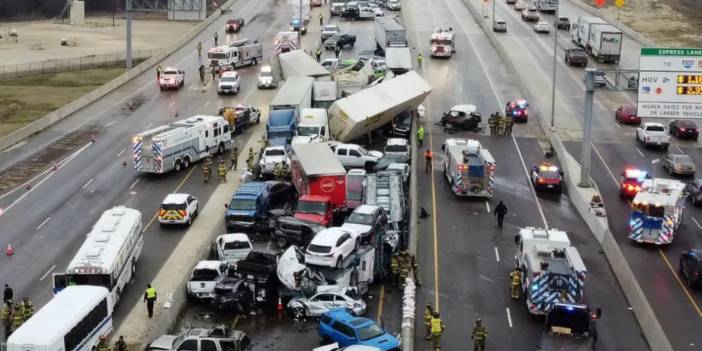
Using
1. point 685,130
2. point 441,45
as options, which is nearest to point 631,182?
point 685,130

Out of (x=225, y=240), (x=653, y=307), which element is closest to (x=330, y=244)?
(x=225, y=240)

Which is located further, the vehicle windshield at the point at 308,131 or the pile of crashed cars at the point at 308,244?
the vehicle windshield at the point at 308,131

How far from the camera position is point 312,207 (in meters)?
48.5

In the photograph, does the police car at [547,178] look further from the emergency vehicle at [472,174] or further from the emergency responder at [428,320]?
the emergency responder at [428,320]

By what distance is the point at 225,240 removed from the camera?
4488cm

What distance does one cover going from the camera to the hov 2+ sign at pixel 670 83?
50688 mm

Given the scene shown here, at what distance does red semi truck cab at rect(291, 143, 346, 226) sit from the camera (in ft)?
159

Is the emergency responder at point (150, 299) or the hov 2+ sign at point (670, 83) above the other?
the hov 2+ sign at point (670, 83)

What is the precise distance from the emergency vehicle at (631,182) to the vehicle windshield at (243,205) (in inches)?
824

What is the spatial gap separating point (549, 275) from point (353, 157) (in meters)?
21.6

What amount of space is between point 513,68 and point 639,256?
45998 mm

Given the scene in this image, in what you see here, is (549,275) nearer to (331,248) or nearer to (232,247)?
(331,248)

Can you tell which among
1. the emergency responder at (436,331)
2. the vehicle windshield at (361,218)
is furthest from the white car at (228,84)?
the emergency responder at (436,331)

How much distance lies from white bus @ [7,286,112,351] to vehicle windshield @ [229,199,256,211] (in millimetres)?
12467
